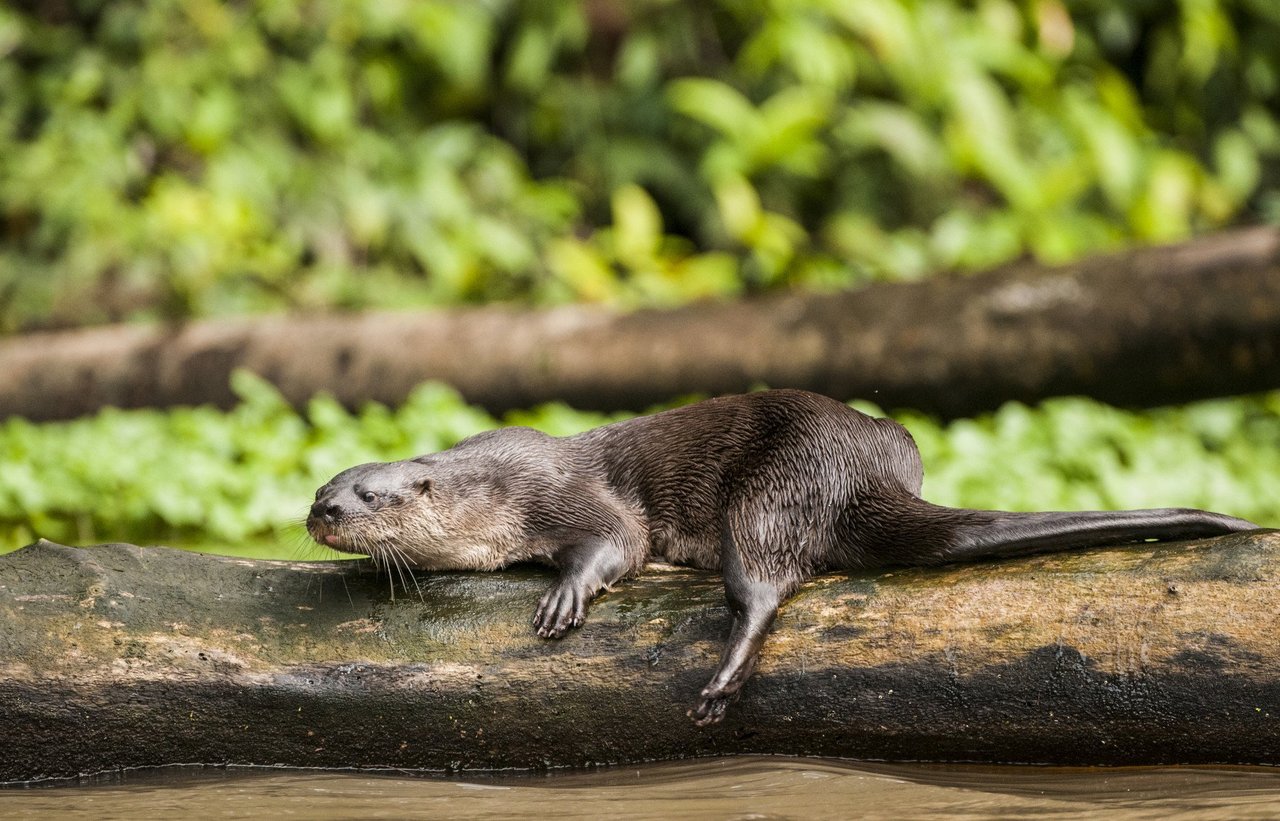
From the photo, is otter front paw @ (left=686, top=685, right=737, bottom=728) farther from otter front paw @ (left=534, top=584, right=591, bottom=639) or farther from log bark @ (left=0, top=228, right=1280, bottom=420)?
log bark @ (left=0, top=228, right=1280, bottom=420)

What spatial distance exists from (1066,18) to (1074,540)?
254 inches

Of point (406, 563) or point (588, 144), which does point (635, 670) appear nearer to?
point (406, 563)

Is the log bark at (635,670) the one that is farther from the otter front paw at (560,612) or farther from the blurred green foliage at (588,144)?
the blurred green foliage at (588,144)

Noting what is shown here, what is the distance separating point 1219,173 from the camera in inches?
314

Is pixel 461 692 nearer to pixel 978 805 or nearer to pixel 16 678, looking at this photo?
pixel 16 678

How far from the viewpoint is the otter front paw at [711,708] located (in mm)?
2336

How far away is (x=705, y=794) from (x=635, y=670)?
284mm

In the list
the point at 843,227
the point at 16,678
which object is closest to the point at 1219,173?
the point at 843,227

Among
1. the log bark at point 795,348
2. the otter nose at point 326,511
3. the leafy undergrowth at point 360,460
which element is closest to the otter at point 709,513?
the otter nose at point 326,511

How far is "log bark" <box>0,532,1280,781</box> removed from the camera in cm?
224

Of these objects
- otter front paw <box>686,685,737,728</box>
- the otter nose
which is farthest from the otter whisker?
otter front paw <box>686,685,737,728</box>

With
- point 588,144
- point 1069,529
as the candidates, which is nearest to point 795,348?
point 588,144

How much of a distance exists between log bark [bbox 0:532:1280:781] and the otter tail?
0.12 feet

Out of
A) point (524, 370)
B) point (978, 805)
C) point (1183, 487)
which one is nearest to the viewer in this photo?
point (978, 805)
